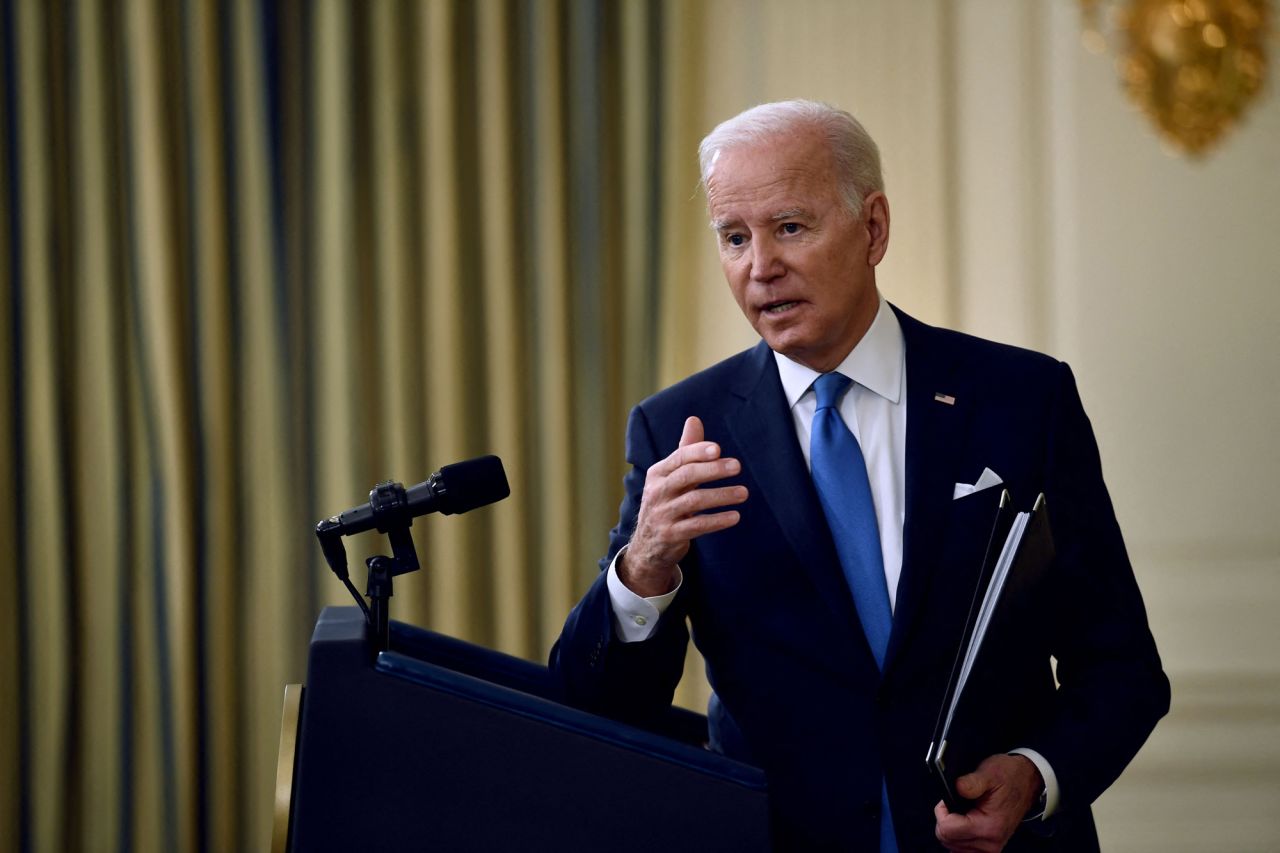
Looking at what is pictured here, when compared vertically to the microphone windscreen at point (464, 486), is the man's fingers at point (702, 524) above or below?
below

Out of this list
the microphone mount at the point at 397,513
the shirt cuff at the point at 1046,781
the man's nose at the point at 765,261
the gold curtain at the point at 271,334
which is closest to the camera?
the microphone mount at the point at 397,513

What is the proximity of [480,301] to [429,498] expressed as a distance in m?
2.14

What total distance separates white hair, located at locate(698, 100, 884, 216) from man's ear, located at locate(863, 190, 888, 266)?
0.05ft

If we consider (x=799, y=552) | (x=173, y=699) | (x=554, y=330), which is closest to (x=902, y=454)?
(x=799, y=552)

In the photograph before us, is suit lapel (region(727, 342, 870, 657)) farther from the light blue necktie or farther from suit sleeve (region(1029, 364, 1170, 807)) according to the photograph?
suit sleeve (region(1029, 364, 1170, 807))

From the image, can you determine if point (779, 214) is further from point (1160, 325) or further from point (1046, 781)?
point (1160, 325)

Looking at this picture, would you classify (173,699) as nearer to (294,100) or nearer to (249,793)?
(249,793)

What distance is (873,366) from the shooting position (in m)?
1.72

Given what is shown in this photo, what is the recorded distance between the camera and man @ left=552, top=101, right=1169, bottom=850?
5.04 ft

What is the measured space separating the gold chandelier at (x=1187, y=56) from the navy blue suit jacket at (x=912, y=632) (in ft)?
7.59

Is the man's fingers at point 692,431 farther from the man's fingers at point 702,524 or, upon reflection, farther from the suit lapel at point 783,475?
the suit lapel at point 783,475

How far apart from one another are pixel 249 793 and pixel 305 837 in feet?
7.68

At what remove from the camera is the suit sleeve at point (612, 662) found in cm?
154

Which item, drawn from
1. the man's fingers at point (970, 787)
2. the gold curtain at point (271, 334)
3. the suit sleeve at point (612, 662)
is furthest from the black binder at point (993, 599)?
the gold curtain at point (271, 334)
